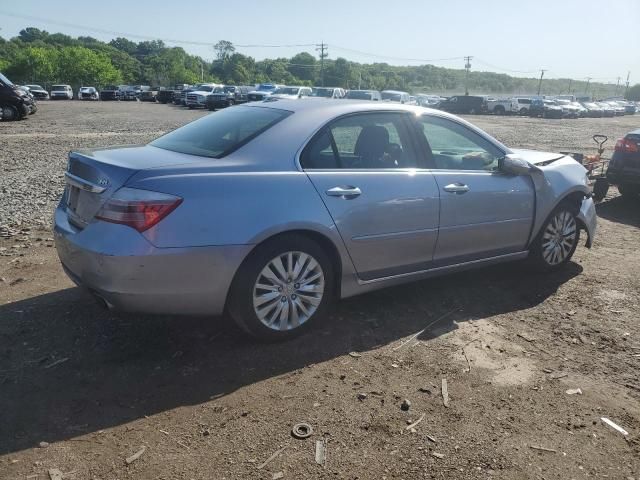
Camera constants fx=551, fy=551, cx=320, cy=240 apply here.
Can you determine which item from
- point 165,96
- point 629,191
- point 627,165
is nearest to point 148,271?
point 627,165

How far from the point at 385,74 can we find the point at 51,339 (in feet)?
537

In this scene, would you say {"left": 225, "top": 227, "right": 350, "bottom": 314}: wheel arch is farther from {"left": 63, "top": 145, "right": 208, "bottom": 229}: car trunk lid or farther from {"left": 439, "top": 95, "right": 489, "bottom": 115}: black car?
{"left": 439, "top": 95, "right": 489, "bottom": 115}: black car

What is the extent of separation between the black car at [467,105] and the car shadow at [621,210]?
41686 mm

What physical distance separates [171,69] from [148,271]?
116995mm

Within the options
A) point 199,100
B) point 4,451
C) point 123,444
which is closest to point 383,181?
point 123,444

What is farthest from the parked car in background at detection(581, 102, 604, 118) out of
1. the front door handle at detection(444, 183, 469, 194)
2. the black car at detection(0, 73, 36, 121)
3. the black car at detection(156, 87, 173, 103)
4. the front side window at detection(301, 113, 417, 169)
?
the front side window at detection(301, 113, 417, 169)

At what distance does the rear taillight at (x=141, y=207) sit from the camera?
321 cm

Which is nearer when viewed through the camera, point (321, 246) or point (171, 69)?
point (321, 246)

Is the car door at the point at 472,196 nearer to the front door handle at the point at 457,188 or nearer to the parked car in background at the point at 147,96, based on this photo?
the front door handle at the point at 457,188

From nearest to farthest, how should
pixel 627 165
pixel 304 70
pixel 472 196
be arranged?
pixel 472 196
pixel 627 165
pixel 304 70

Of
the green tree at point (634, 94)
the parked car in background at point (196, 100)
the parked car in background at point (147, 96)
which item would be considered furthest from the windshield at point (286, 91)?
the green tree at point (634, 94)

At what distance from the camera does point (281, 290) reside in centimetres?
371

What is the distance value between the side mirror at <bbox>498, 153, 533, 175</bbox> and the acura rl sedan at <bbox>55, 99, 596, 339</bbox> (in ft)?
0.04

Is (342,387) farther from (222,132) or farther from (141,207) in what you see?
(222,132)
